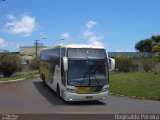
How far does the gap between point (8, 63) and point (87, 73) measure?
122ft

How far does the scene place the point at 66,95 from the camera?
77.7ft

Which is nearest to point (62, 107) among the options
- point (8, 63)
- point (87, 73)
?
point (87, 73)

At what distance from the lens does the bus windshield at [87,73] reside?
2358 centimetres

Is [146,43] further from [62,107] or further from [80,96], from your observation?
[62,107]

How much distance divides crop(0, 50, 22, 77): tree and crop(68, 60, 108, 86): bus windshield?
36762mm

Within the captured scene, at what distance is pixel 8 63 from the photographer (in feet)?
194

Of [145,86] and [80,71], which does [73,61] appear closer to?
[80,71]

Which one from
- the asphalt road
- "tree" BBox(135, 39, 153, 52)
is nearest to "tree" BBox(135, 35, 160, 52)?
"tree" BBox(135, 39, 153, 52)

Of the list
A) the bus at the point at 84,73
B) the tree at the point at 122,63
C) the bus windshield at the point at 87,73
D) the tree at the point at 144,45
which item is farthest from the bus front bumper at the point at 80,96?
the tree at the point at 144,45

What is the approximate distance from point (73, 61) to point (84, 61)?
0.66m

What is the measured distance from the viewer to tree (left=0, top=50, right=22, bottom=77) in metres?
59.3

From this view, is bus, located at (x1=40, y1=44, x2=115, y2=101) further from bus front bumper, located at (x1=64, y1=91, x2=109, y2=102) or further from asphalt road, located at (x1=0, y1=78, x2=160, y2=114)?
asphalt road, located at (x1=0, y1=78, x2=160, y2=114)

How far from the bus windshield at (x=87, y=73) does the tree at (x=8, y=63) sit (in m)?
36.8

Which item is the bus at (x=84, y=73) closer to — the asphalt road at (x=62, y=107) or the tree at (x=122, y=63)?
the asphalt road at (x=62, y=107)
